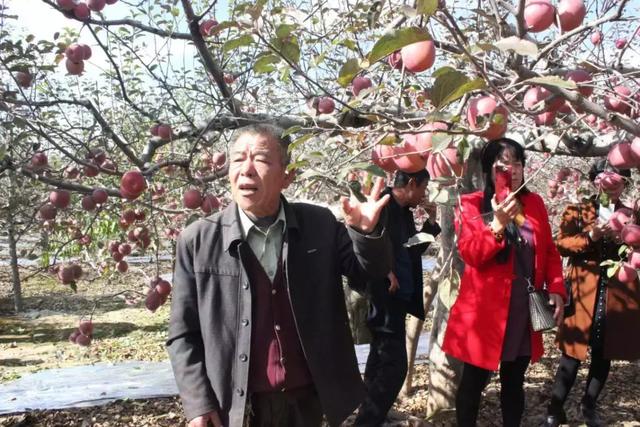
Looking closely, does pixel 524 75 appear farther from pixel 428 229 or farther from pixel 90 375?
pixel 90 375

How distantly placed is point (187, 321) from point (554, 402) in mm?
2021

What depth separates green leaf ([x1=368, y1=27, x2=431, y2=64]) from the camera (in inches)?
31.5

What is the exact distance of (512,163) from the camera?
78.0 inches

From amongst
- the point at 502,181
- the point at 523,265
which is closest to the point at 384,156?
the point at 502,181

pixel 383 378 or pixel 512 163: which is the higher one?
pixel 512 163

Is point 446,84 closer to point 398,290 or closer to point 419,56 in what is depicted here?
point 419,56

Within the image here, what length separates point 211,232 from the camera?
153 centimetres

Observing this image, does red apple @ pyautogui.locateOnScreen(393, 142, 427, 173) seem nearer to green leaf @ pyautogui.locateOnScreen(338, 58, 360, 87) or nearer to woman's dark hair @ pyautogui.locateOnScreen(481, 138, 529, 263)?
green leaf @ pyautogui.locateOnScreen(338, 58, 360, 87)

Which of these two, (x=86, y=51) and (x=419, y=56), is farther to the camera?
(x=86, y=51)

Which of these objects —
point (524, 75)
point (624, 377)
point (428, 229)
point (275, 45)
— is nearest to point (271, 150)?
point (275, 45)

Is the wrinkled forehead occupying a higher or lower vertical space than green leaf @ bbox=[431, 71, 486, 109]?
higher

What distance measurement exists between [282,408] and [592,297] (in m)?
1.78

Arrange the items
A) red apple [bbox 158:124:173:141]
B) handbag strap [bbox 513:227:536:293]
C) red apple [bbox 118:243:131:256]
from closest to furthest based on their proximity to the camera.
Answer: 1. handbag strap [bbox 513:227:536:293]
2. red apple [bbox 158:124:173:141]
3. red apple [bbox 118:243:131:256]

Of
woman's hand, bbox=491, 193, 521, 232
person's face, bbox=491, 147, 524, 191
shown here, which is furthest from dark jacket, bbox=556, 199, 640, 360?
woman's hand, bbox=491, 193, 521, 232
